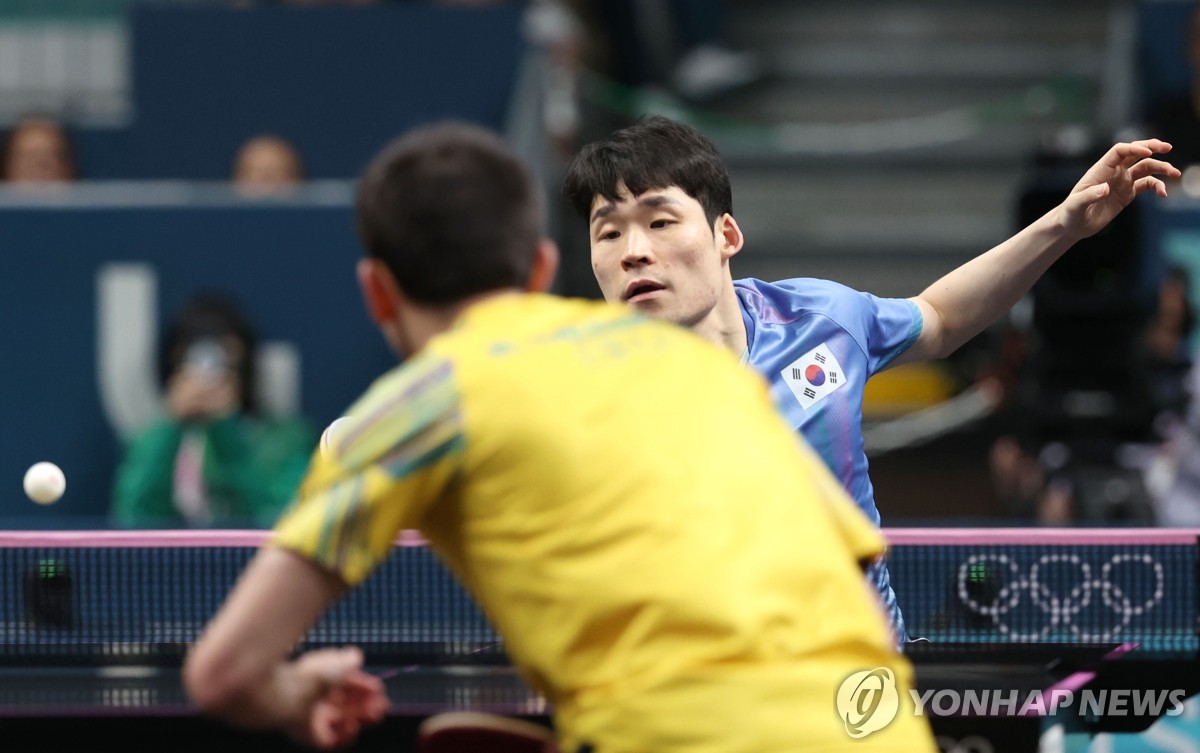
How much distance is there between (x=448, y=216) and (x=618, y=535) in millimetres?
458

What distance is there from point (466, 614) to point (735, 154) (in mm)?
7473

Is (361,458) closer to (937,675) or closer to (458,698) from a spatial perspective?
(458,698)

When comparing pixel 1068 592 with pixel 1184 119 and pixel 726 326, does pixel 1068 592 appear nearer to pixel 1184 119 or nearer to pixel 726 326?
pixel 726 326

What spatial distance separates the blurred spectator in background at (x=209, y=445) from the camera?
286 inches

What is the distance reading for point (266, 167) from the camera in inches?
338

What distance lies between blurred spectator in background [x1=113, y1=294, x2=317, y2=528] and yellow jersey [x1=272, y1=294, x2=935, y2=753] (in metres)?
5.00

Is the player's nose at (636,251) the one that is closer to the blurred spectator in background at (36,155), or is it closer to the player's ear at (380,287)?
the player's ear at (380,287)

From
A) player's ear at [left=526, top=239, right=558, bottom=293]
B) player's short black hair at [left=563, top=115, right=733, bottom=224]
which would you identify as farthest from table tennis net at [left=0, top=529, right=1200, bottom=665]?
player's ear at [left=526, top=239, right=558, bottom=293]

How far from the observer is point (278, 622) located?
2113 millimetres

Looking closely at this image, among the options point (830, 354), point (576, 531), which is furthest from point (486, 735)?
point (830, 354)

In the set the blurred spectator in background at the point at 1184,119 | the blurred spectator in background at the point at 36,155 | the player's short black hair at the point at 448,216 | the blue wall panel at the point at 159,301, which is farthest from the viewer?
the blurred spectator in background at the point at 1184,119

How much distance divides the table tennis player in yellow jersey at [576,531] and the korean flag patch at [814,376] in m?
1.58

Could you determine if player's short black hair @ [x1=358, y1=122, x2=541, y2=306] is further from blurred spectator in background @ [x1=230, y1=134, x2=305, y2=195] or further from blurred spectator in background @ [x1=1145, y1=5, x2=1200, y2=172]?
blurred spectator in background @ [x1=1145, y1=5, x2=1200, y2=172]

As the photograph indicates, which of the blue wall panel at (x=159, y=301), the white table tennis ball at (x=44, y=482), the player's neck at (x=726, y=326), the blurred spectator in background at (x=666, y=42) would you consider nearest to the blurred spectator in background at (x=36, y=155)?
the blue wall panel at (x=159, y=301)
